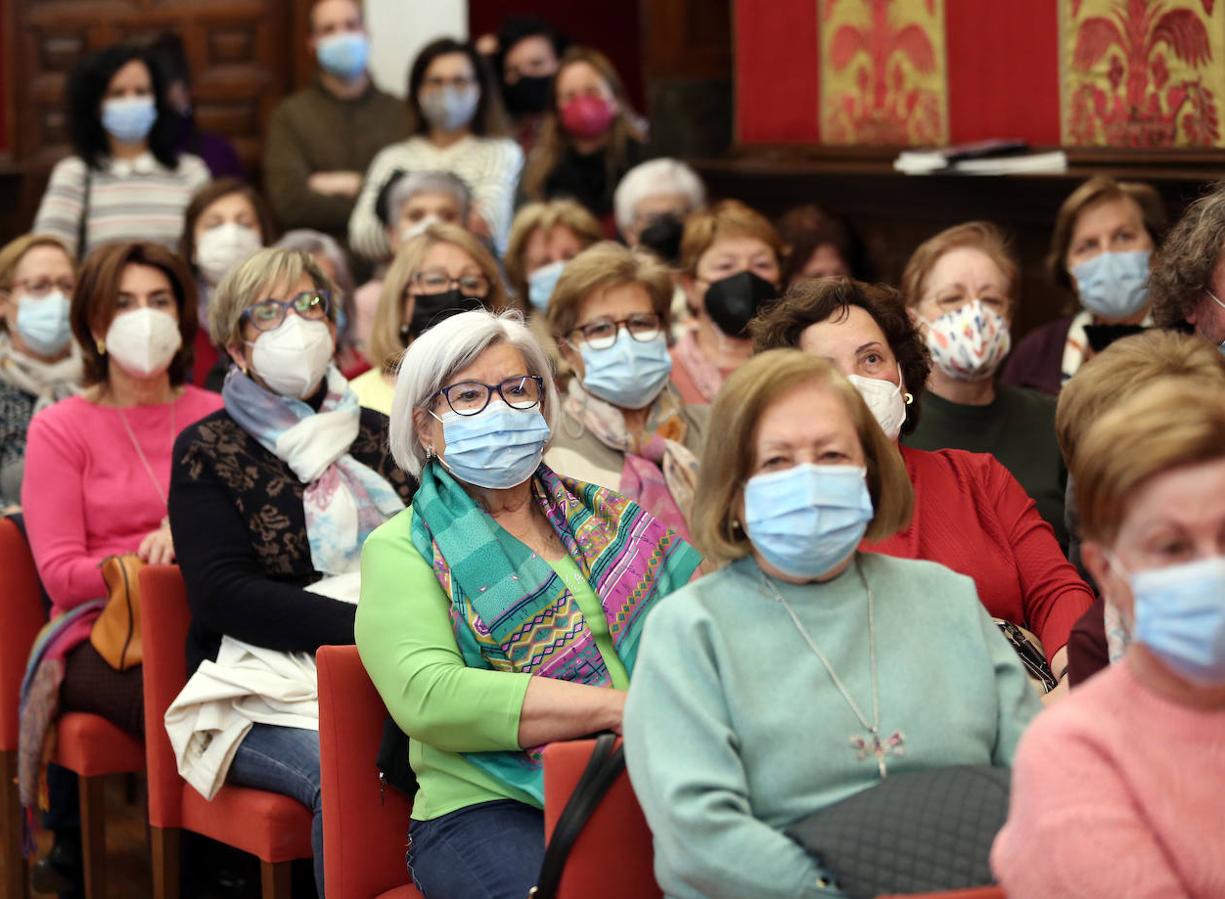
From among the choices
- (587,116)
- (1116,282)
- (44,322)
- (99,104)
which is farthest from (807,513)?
(99,104)

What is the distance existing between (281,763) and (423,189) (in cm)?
287

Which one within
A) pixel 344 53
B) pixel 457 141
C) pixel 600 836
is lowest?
pixel 600 836

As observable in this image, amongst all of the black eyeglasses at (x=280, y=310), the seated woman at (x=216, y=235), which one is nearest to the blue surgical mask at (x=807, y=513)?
the black eyeglasses at (x=280, y=310)

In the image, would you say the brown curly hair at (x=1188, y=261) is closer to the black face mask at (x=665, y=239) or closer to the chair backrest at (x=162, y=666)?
the chair backrest at (x=162, y=666)

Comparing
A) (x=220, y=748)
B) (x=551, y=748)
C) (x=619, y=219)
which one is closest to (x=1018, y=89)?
(x=619, y=219)

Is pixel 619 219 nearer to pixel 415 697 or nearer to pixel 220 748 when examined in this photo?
pixel 220 748

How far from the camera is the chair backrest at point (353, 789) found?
2928 millimetres

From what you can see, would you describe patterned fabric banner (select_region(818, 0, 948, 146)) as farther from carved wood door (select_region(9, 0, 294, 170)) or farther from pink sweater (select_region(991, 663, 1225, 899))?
pink sweater (select_region(991, 663, 1225, 899))

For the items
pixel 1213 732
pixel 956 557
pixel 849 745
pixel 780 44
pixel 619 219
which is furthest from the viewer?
pixel 780 44

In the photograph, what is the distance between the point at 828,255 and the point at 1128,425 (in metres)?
3.58

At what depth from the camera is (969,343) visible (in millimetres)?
4043

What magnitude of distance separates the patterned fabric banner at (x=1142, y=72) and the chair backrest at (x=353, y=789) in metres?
3.07

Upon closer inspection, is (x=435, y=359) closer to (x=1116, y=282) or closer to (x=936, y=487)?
(x=936, y=487)

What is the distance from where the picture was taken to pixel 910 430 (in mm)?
3486
